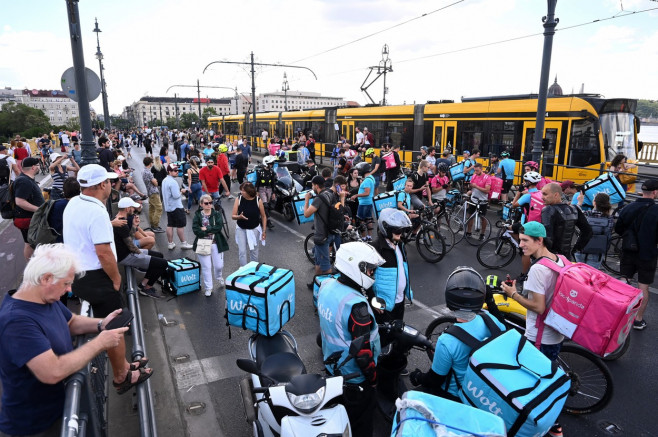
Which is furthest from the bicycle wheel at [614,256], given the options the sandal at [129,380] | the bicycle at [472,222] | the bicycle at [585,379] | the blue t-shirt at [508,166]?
the sandal at [129,380]

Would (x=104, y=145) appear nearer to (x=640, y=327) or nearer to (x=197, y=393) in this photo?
(x=197, y=393)

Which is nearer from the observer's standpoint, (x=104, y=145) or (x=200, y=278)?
(x=200, y=278)

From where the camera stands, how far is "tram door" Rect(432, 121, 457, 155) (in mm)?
17078

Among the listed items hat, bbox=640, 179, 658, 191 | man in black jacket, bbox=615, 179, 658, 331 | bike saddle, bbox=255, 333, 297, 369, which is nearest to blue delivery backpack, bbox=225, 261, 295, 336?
bike saddle, bbox=255, 333, 297, 369

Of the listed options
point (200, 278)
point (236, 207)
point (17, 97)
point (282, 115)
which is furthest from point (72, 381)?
point (17, 97)

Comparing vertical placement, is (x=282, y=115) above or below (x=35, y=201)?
above

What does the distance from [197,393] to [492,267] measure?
5.75 m

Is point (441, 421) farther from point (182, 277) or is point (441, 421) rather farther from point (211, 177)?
point (211, 177)

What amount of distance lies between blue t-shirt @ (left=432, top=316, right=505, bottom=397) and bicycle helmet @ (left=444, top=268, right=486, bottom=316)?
0.09 meters

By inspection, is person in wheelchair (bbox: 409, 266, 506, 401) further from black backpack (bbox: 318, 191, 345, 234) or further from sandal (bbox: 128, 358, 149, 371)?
black backpack (bbox: 318, 191, 345, 234)

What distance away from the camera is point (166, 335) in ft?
17.7

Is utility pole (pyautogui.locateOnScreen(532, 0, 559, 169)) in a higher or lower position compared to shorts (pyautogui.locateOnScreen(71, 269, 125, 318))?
higher

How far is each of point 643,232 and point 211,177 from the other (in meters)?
9.37

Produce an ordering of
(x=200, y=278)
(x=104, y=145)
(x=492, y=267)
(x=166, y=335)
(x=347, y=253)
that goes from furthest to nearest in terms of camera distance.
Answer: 1. (x=104, y=145)
2. (x=492, y=267)
3. (x=200, y=278)
4. (x=166, y=335)
5. (x=347, y=253)
